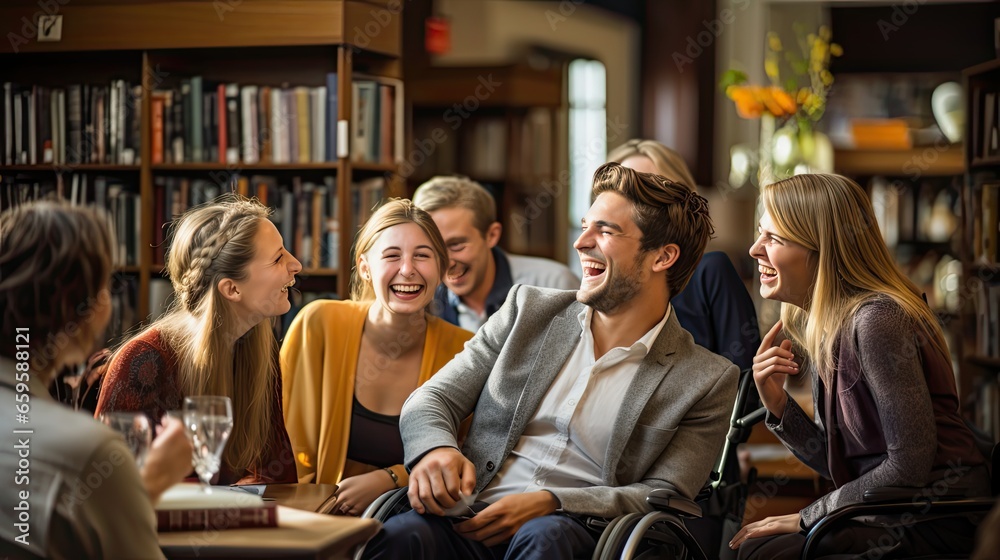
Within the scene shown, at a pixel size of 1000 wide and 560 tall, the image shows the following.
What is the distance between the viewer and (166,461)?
1678 millimetres

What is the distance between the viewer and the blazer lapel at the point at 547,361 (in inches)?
101

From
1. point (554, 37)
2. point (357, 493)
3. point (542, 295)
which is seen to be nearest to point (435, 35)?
point (554, 37)

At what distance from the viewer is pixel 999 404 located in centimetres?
489

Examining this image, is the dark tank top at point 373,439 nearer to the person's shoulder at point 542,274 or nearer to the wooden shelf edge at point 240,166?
the person's shoulder at point 542,274

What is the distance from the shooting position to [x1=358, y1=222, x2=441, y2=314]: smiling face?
289 cm

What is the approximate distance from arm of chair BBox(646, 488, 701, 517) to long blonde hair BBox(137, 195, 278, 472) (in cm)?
93

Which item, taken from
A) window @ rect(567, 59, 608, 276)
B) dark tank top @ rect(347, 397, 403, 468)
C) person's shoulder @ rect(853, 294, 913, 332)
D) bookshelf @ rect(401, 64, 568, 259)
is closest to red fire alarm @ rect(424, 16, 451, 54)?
bookshelf @ rect(401, 64, 568, 259)

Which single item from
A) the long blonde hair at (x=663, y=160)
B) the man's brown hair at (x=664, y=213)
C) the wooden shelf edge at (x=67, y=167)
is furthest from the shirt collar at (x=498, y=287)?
the wooden shelf edge at (x=67, y=167)

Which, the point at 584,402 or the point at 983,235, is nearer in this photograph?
the point at 584,402

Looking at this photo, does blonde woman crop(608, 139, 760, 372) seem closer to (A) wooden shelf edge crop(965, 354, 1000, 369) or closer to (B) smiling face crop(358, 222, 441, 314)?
(B) smiling face crop(358, 222, 441, 314)

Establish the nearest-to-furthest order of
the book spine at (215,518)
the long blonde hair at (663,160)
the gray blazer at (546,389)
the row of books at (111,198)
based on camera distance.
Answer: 1. the book spine at (215,518)
2. the gray blazer at (546,389)
3. the long blonde hair at (663,160)
4. the row of books at (111,198)

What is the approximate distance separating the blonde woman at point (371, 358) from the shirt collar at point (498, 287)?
71cm

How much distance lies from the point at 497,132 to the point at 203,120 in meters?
2.90

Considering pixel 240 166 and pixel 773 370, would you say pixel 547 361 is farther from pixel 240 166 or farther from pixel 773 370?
pixel 240 166
